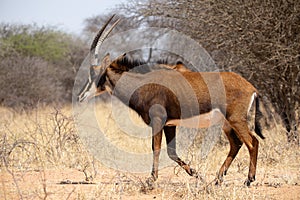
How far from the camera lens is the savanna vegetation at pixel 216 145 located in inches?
234

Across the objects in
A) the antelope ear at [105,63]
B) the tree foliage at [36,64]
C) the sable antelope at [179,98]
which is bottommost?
the tree foliage at [36,64]

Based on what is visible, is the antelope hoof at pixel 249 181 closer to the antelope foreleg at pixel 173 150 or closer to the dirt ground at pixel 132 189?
the dirt ground at pixel 132 189

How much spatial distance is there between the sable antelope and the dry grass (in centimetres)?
39

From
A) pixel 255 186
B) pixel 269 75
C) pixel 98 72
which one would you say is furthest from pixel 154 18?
pixel 255 186

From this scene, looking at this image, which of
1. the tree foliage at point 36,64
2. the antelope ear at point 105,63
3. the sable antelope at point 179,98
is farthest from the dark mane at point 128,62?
the tree foliage at point 36,64

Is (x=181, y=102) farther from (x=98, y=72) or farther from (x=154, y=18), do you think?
(x=154, y=18)

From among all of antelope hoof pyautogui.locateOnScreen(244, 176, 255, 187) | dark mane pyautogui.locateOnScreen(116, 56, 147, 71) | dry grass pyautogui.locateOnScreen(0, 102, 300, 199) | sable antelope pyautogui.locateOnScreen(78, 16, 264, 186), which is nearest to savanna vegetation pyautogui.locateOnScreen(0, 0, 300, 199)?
dry grass pyautogui.locateOnScreen(0, 102, 300, 199)

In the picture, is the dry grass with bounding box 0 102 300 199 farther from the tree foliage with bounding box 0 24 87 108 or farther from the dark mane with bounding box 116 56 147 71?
the tree foliage with bounding box 0 24 87 108

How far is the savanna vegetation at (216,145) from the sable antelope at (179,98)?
1.52 ft

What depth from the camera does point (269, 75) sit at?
10.5 m

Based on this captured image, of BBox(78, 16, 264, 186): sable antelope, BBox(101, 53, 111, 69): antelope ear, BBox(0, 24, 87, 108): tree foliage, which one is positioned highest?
BBox(101, 53, 111, 69): antelope ear

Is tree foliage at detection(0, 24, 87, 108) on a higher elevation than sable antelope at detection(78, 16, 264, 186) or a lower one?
lower

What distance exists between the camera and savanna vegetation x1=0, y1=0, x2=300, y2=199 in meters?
5.95

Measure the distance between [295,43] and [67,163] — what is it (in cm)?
449
